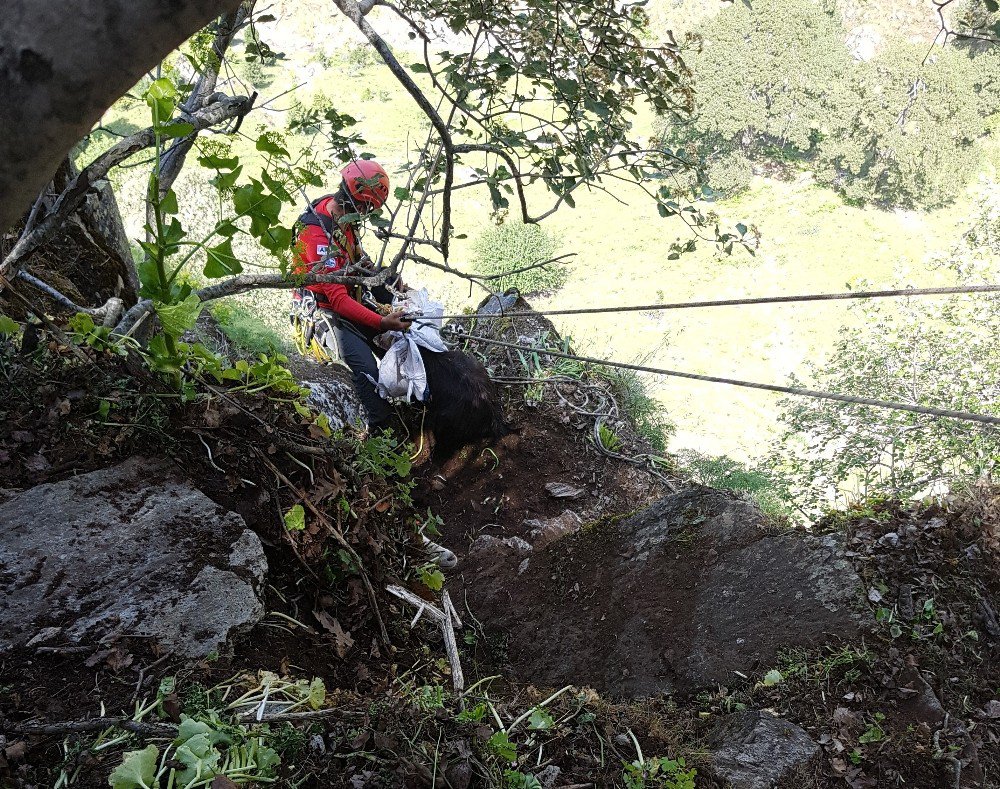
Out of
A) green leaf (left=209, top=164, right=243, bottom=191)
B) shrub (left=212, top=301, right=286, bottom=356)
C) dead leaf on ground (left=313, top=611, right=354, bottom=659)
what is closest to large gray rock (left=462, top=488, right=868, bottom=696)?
dead leaf on ground (left=313, top=611, right=354, bottom=659)

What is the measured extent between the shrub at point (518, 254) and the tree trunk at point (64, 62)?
73.0 ft

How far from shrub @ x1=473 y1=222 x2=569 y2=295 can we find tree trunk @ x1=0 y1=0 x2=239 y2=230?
73.0 ft

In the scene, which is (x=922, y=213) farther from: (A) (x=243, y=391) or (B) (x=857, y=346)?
(A) (x=243, y=391)

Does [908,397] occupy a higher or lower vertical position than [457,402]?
higher

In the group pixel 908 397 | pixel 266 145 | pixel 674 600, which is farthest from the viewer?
pixel 908 397

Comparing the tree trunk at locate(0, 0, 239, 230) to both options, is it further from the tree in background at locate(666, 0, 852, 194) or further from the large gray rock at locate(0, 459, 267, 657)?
the tree in background at locate(666, 0, 852, 194)

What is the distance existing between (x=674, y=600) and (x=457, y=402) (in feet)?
7.43

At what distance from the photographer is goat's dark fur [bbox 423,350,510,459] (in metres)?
4.45

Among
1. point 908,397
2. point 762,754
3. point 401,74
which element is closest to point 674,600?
point 762,754

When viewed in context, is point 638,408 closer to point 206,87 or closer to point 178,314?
point 206,87

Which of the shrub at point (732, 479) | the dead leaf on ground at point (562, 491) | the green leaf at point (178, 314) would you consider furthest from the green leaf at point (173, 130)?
the shrub at point (732, 479)

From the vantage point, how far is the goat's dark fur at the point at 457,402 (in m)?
4.45

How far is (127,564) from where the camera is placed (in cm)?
175

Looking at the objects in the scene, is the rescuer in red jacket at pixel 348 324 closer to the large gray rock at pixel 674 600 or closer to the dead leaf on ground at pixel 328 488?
the large gray rock at pixel 674 600
